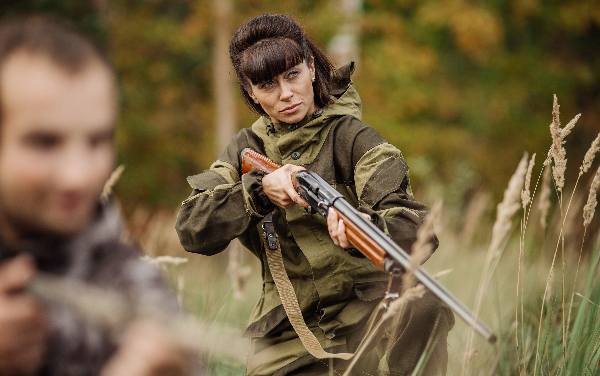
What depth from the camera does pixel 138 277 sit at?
699 mm

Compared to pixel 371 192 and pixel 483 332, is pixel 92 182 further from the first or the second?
pixel 371 192

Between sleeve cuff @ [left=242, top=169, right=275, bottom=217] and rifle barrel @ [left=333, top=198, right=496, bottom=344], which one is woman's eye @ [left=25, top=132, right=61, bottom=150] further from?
sleeve cuff @ [left=242, top=169, right=275, bottom=217]

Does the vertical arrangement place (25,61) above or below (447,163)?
above

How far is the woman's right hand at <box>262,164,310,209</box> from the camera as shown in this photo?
76.2 inches

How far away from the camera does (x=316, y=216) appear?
2.22 meters

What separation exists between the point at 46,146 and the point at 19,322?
209 millimetres

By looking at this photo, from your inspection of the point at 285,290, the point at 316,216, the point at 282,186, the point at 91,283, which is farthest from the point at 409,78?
the point at 91,283

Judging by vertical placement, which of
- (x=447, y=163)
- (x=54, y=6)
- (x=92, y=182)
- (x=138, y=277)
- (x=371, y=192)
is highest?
(x=54, y=6)

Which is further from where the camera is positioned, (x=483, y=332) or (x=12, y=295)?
(x=483, y=332)

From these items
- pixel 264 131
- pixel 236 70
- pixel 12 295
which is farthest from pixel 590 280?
pixel 12 295

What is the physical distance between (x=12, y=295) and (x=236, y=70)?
6.52 feet

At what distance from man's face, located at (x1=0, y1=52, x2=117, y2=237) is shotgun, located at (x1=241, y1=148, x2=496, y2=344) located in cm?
91

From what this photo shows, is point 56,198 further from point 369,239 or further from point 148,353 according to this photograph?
point 369,239

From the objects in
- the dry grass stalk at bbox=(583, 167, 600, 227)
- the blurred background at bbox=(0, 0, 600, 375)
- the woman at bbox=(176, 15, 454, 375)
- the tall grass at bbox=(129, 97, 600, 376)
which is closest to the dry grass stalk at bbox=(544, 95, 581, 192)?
the tall grass at bbox=(129, 97, 600, 376)
